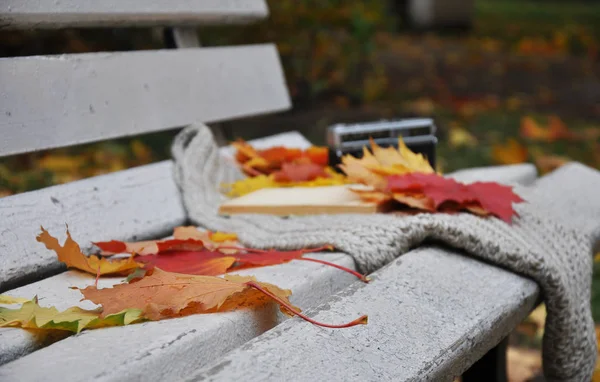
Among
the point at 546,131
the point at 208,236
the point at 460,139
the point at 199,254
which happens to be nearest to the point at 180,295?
the point at 199,254

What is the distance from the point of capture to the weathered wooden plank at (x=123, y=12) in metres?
1.33

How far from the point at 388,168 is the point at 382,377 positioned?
703 millimetres

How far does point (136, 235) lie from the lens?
131cm

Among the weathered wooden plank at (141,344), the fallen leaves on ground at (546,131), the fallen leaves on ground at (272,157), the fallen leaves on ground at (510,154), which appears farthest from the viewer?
the fallen leaves on ground at (546,131)

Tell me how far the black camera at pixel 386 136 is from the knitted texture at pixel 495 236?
25cm

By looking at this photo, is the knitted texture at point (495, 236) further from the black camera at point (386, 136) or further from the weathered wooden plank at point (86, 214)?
the black camera at point (386, 136)

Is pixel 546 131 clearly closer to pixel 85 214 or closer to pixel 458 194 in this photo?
pixel 458 194

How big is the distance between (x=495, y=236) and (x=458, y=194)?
5.1 inches

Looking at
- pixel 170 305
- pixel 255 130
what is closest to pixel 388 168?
pixel 170 305

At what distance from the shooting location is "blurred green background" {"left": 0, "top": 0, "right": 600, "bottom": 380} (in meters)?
3.37

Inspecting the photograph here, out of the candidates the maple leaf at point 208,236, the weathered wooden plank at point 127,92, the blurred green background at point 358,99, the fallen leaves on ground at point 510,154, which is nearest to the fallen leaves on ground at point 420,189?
the maple leaf at point 208,236

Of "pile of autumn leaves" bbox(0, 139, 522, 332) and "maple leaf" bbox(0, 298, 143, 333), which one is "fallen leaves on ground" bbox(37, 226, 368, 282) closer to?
"pile of autumn leaves" bbox(0, 139, 522, 332)

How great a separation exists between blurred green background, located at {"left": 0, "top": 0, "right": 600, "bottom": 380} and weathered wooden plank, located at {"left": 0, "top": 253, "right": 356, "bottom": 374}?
1.35 meters

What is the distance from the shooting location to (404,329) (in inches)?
34.9
